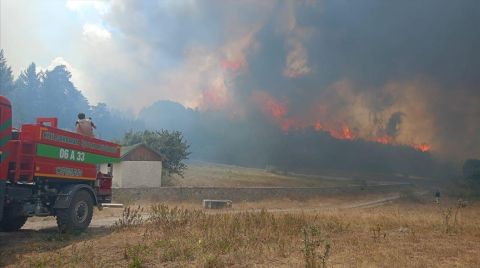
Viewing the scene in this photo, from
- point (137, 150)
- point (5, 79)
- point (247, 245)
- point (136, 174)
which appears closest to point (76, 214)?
point (247, 245)

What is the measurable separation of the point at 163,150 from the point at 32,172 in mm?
32455

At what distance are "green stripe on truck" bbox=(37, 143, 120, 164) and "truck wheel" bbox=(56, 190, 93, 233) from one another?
3.50ft

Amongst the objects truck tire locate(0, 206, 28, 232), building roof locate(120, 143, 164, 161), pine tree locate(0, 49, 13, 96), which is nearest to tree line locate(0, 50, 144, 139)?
pine tree locate(0, 49, 13, 96)

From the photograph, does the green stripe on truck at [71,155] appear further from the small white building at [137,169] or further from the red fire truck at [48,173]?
the small white building at [137,169]

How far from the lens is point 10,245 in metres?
10.3

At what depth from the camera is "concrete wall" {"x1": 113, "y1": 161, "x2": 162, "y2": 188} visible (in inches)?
1378

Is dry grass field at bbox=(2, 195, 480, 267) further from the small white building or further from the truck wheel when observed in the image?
the small white building

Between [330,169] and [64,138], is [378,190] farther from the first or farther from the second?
[64,138]

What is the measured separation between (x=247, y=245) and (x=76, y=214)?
5563 mm

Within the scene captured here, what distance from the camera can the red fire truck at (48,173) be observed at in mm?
10391

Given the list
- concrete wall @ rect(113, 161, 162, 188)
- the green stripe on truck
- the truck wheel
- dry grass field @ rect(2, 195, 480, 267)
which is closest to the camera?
dry grass field @ rect(2, 195, 480, 267)

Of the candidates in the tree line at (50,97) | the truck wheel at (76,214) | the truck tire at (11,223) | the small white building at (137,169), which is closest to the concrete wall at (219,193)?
the small white building at (137,169)

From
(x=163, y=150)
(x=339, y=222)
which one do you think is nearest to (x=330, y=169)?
(x=163, y=150)

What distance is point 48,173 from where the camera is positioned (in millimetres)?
11125
